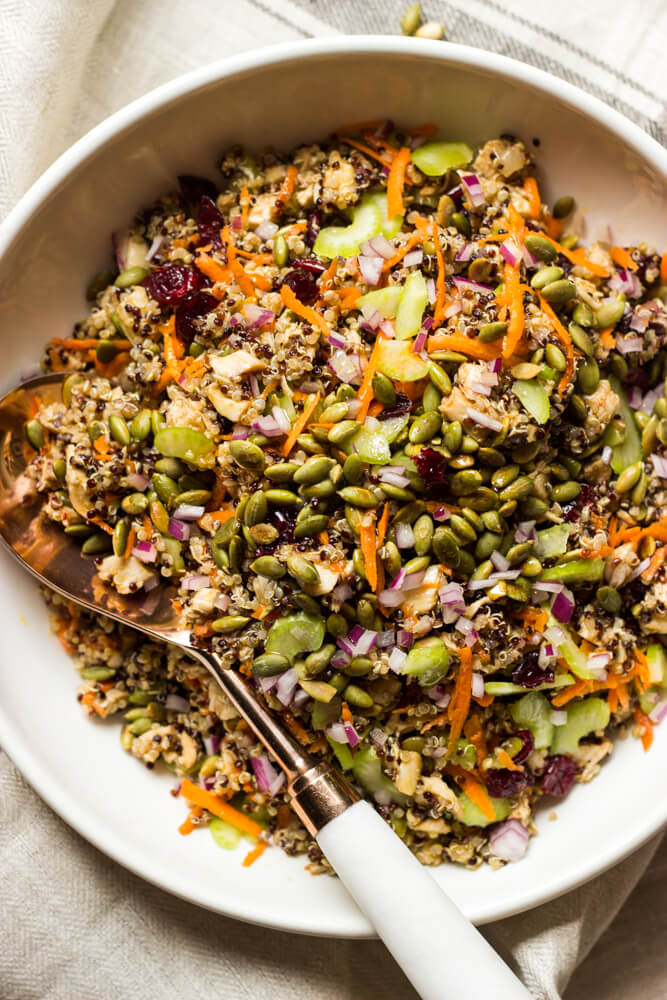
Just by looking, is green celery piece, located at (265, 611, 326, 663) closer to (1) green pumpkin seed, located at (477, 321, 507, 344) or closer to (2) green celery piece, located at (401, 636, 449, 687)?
(2) green celery piece, located at (401, 636, 449, 687)

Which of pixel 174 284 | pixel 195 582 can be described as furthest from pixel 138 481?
pixel 174 284

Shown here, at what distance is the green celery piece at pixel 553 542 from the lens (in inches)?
111

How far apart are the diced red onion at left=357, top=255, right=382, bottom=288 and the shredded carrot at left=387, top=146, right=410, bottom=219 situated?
0.86 ft

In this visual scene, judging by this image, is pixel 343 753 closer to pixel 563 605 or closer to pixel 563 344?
pixel 563 605

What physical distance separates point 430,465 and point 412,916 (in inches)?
54.2

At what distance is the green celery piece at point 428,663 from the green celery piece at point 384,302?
3.59 feet

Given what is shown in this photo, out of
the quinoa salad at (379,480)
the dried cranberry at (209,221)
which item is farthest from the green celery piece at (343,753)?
the dried cranberry at (209,221)

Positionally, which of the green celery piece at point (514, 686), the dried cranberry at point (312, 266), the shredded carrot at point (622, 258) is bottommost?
the green celery piece at point (514, 686)

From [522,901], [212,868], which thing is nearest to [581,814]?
[522,901]

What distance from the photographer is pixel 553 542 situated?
9.28 feet

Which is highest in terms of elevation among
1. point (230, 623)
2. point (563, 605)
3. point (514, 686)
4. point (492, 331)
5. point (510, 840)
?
point (492, 331)

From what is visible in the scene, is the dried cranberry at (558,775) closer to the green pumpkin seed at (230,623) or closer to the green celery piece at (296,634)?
the green celery piece at (296,634)

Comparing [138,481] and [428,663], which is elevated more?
[428,663]

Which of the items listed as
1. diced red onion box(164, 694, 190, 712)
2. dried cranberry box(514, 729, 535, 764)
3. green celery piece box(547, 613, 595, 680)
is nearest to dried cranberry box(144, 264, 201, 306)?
diced red onion box(164, 694, 190, 712)
